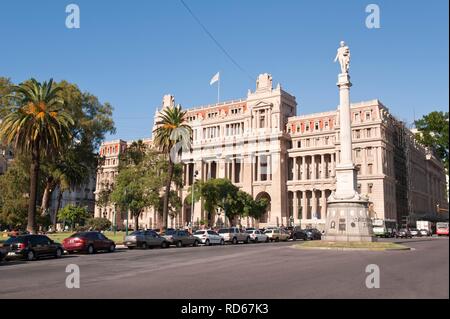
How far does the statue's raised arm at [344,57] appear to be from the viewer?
38.8 metres

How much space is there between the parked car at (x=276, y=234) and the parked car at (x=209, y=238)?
9237 millimetres

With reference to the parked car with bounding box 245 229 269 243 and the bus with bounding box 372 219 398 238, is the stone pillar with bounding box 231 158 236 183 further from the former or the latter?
the parked car with bounding box 245 229 269 243

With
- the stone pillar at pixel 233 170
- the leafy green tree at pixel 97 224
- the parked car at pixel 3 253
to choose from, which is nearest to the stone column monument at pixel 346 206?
the parked car at pixel 3 253

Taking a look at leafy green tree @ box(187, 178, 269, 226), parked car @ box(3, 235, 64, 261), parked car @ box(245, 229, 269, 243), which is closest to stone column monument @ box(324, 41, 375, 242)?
parked car @ box(245, 229, 269, 243)

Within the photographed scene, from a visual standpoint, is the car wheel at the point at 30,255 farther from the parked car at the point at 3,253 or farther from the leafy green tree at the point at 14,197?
the leafy green tree at the point at 14,197

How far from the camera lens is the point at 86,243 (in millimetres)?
31859

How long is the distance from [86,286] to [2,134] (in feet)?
117

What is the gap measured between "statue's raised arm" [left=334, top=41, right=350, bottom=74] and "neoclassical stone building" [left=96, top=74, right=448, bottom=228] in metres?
56.5

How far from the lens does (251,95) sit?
11019 centimetres

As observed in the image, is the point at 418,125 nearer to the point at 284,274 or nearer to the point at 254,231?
the point at 254,231

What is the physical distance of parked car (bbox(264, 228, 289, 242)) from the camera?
53781 mm

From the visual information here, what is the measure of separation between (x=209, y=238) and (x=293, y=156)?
63806 mm

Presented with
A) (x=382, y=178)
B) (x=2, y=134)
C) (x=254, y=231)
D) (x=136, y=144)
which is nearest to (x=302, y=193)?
(x=382, y=178)

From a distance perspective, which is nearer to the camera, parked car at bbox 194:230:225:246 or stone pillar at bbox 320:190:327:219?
parked car at bbox 194:230:225:246
